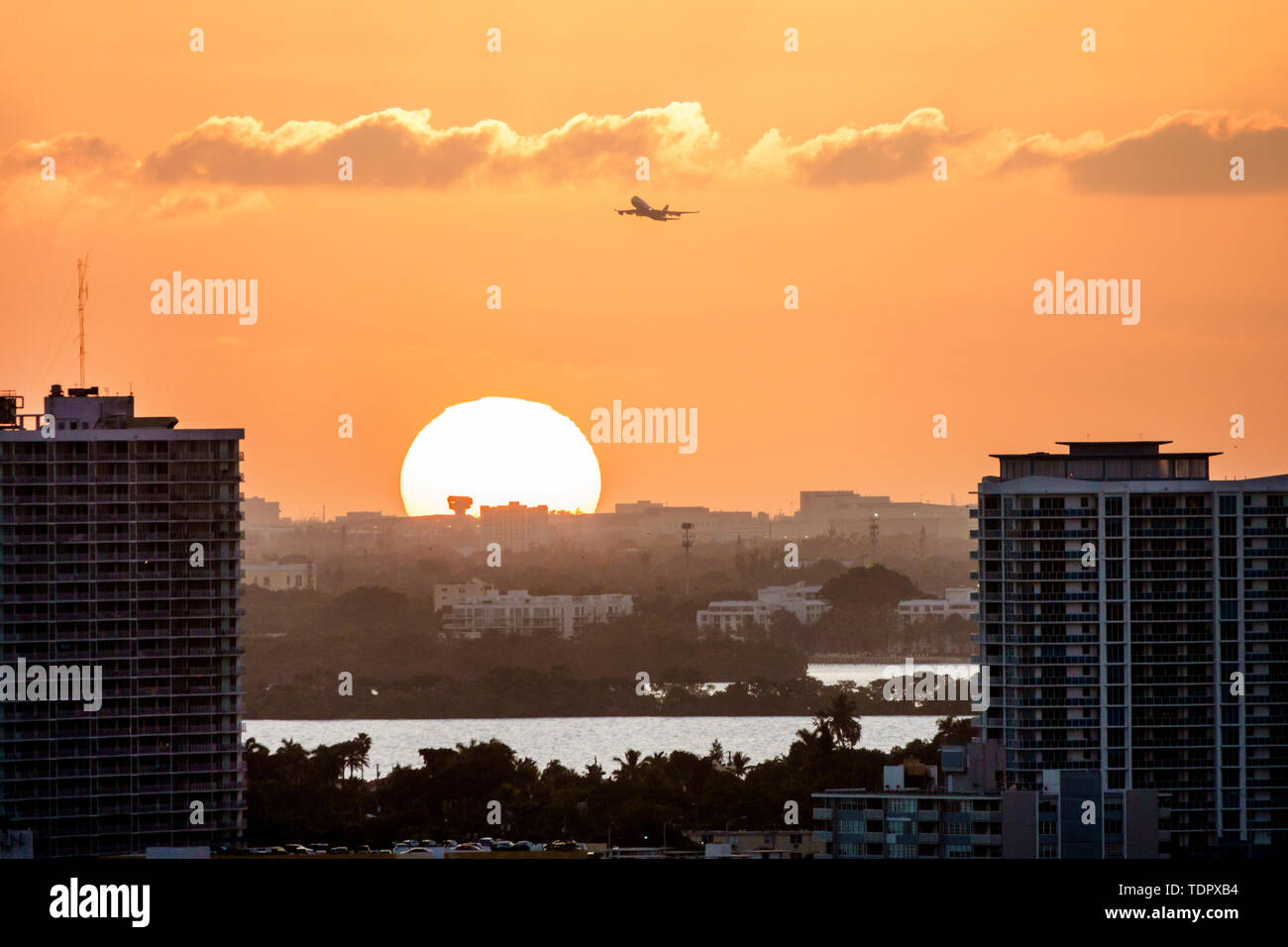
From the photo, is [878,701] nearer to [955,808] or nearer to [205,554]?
[205,554]

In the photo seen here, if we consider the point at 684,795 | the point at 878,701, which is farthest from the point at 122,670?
the point at 878,701

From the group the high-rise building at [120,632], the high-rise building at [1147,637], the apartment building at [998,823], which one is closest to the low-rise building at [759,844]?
the apartment building at [998,823]

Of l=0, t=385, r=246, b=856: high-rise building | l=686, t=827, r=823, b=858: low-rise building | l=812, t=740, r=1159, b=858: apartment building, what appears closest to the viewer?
l=812, t=740, r=1159, b=858: apartment building

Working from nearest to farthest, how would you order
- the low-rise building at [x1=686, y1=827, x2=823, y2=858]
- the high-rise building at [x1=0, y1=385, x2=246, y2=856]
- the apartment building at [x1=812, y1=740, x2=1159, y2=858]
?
the apartment building at [x1=812, y1=740, x2=1159, y2=858] < the low-rise building at [x1=686, y1=827, x2=823, y2=858] < the high-rise building at [x1=0, y1=385, x2=246, y2=856]

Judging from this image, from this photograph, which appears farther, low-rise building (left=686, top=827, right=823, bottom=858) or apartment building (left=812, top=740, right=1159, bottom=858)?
low-rise building (left=686, top=827, right=823, bottom=858)

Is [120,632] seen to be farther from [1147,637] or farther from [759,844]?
[1147,637]

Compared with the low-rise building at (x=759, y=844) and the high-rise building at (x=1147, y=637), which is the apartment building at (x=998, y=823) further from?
the high-rise building at (x=1147, y=637)

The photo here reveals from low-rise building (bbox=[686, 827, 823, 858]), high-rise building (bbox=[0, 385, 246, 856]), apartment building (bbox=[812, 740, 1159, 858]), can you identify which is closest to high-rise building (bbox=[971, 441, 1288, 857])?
low-rise building (bbox=[686, 827, 823, 858])

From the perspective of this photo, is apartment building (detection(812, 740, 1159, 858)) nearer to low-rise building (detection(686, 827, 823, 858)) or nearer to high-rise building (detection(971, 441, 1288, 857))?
low-rise building (detection(686, 827, 823, 858))

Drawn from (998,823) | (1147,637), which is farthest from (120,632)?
(1147,637)
